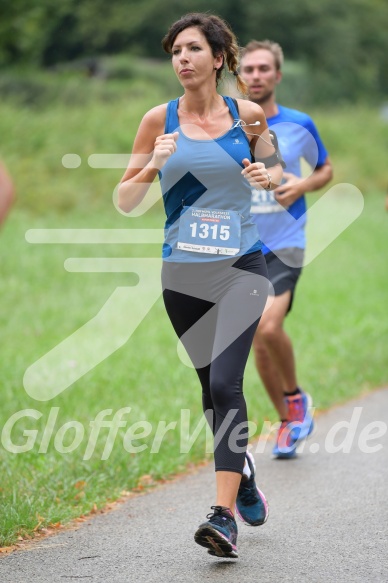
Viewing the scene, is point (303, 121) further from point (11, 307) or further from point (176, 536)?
point (11, 307)

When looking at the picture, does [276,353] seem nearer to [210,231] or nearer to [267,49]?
[267,49]

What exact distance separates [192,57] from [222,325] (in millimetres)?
1241

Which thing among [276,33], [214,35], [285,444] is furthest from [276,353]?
[276,33]

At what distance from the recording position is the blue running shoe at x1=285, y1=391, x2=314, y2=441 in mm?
7105

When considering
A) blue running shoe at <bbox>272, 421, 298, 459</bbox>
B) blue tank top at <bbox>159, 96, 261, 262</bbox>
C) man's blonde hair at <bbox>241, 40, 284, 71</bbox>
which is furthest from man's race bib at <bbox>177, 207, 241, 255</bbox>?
man's blonde hair at <bbox>241, 40, 284, 71</bbox>

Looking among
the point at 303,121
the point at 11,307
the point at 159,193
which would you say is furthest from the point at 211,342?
the point at 11,307

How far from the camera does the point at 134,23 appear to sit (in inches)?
2108

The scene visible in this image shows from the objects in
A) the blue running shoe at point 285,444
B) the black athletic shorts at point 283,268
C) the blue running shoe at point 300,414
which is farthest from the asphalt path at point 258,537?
the black athletic shorts at point 283,268

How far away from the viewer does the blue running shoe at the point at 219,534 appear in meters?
4.34

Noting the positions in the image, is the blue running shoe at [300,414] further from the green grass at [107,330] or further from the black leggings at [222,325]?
the black leggings at [222,325]

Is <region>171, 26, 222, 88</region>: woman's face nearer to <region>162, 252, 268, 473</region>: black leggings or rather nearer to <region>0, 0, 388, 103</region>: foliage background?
<region>162, 252, 268, 473</region>: black leggings

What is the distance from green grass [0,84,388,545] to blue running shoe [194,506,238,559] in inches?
42.3

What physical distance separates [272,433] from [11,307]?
622 centimetres

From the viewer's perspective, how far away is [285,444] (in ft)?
23.2
